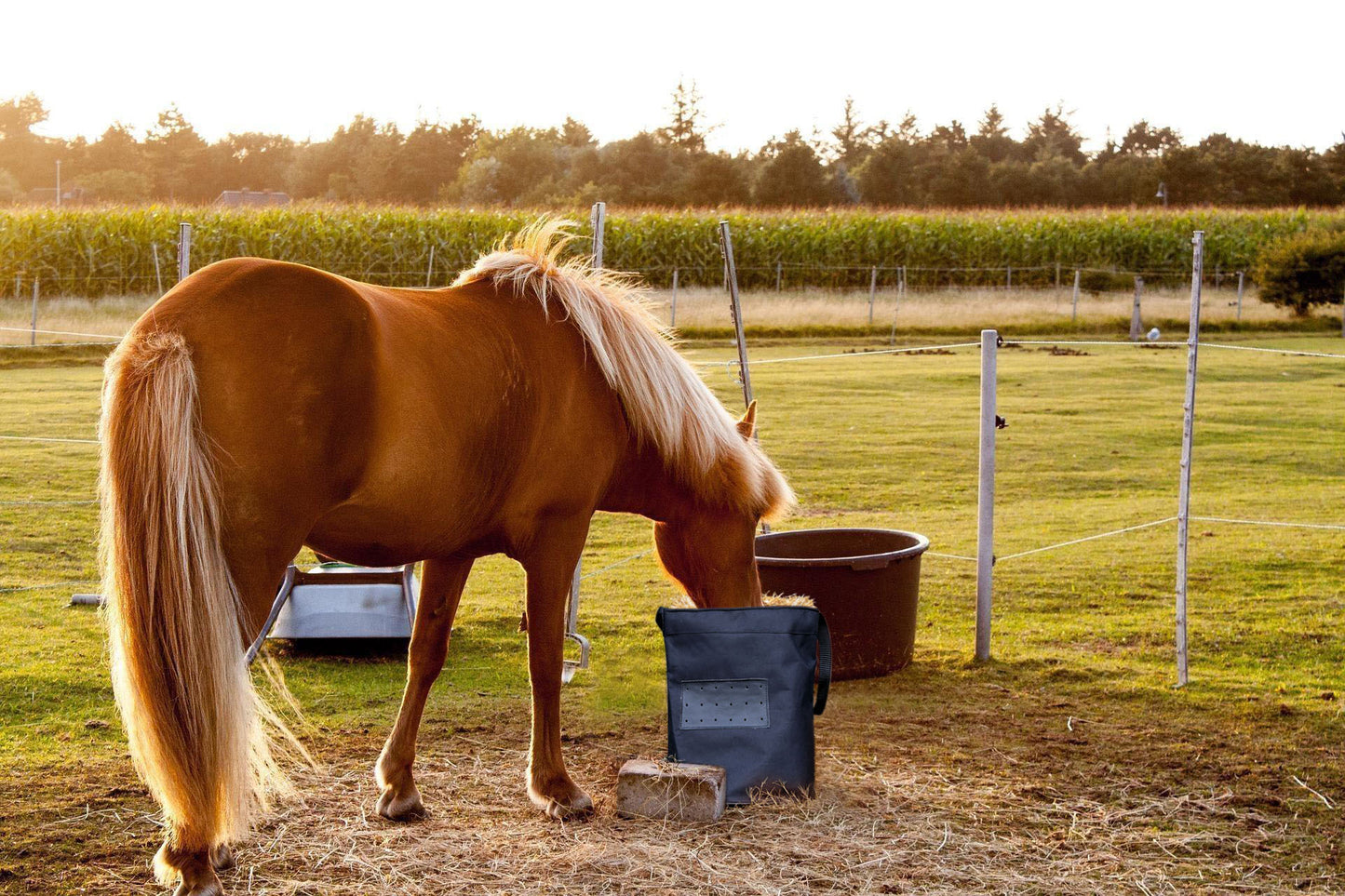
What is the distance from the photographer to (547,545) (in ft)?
11.0

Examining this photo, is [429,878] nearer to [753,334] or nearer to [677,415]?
[677,415]

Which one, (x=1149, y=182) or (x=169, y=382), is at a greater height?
(x=1149, y=182)

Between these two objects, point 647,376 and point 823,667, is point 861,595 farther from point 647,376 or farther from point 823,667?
point 647,376

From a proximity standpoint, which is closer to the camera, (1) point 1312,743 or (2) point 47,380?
(1) point 1312,743

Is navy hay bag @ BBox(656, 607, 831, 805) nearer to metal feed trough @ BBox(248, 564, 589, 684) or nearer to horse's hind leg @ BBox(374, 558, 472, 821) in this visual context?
horse's hind leg @ BBox(374, 558, 472, 821)

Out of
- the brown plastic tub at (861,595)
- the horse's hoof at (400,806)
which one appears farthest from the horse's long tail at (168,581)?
the brown plastic tub at (861,595)

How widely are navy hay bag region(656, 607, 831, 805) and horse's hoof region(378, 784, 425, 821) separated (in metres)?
0.84

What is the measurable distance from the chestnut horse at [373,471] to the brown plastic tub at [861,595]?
1.09 metres

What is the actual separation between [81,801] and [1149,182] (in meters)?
54.0

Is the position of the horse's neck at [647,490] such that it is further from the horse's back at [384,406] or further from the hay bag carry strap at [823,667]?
the hay bag carry strap at [823,667]

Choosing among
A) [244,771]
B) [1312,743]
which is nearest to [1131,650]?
[1312,743]

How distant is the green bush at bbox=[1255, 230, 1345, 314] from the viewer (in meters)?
24.9

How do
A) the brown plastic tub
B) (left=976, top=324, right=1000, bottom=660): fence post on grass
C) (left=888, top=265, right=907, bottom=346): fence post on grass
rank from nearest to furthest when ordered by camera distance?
the brown plastic tub, (left=976, top=324, right=1000, bottom=660): fence post on grass, (left=888, top=265, right=907, bottom=346): fence post on grass

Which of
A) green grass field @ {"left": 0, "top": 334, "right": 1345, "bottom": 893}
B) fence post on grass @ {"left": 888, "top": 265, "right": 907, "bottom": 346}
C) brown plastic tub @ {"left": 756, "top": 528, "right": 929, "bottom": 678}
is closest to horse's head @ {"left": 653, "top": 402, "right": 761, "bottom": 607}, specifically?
green grass field @ {"left": 0, "top": 334, "right": 1345, "bottom": 893}
